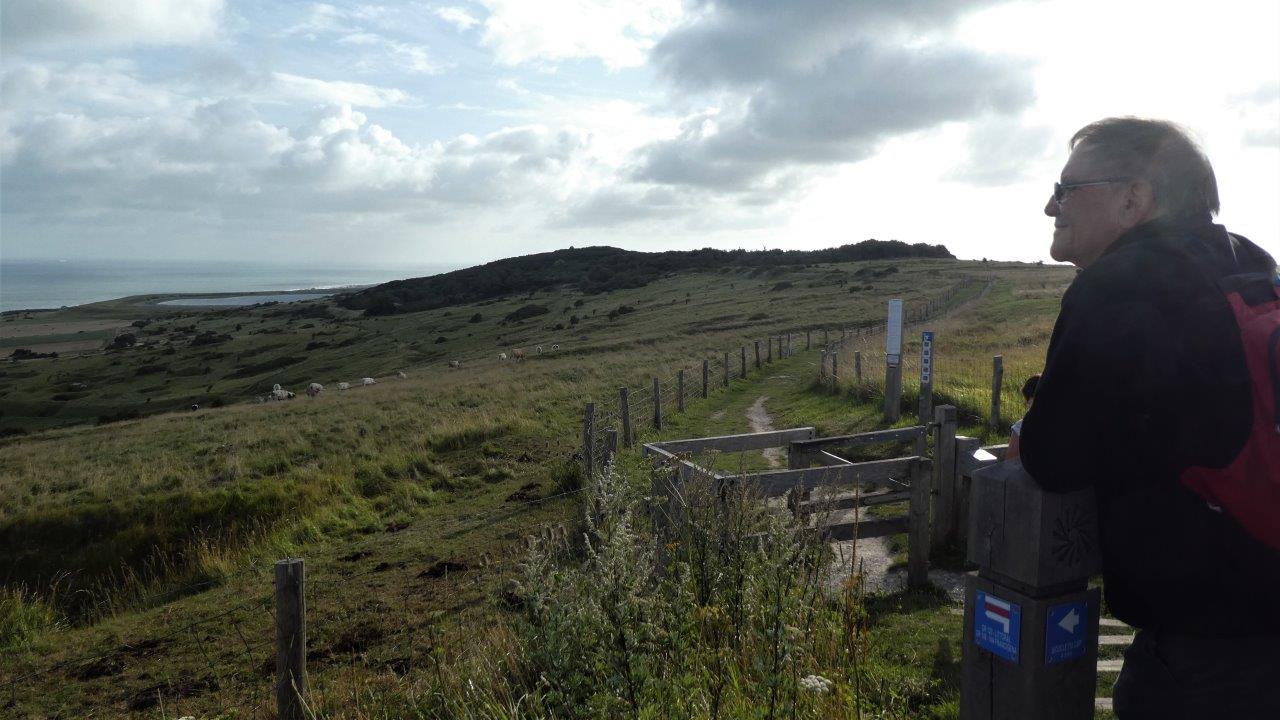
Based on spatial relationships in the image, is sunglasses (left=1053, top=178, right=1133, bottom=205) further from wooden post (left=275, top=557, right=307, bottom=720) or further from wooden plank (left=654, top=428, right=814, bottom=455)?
wooden plank (left=654, top=428, right=814, bottom=455)

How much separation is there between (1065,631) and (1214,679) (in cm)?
32

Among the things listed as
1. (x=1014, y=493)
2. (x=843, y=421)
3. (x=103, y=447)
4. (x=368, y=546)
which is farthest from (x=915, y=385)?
(x=103, y=447)

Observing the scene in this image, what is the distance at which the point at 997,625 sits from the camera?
2035 mm

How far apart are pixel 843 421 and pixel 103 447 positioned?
19340 millimetres

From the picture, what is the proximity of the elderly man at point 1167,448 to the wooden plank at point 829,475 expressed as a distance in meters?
4.38

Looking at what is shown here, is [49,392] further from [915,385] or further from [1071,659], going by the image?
[1071,659]

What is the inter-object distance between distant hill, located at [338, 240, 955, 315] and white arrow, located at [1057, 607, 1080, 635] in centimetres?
8897

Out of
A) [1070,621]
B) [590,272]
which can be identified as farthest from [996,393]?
[590,272]

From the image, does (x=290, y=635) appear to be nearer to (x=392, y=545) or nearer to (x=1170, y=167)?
(x=1170, y=167)

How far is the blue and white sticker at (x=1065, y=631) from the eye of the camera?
1980 mm

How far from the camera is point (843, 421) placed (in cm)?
1473

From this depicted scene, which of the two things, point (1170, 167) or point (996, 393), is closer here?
point (1170, 167)

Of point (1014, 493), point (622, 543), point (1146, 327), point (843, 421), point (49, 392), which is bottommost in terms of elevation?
point (49, 392)

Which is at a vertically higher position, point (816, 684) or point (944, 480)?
point (816, 684)
